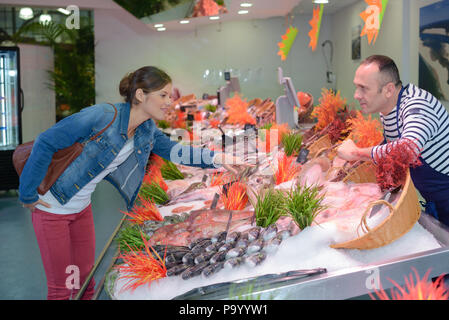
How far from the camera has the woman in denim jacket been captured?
1.97m

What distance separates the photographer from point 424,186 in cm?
197

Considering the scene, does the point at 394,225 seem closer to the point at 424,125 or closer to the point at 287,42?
the point at 424,125

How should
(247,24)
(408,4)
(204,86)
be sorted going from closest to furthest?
(408,4) → (247,24) → (204,86)

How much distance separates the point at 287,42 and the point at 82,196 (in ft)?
17.8

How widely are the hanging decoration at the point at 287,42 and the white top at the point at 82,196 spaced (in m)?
5.00

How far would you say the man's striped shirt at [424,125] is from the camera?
67.2 inches

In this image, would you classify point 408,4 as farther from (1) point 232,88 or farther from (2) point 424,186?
(1) point 232,88

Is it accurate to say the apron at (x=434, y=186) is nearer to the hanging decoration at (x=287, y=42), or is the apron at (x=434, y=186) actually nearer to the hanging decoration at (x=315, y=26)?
the hanging decoration at (x=315, y=26)

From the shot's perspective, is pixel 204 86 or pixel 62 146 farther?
pixel 204 86

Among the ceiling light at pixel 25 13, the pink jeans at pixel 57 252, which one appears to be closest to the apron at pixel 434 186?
the pink jeans at pixel 57 252

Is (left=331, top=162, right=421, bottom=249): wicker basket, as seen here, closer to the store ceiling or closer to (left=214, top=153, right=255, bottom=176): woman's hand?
(left=214, top=153, right=255, bottom=176): woman's hand

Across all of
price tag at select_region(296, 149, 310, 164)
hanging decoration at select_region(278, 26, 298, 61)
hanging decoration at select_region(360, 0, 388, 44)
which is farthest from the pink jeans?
hanging decoration at select_region(278, 26, 298, 61)
